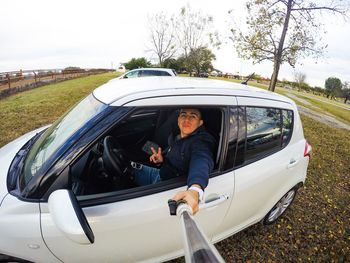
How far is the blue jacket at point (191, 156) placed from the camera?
1.83 metres

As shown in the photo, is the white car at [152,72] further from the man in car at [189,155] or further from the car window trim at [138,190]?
the car window trim at [138,190]

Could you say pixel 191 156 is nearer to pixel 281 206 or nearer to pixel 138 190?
pixel 138 190

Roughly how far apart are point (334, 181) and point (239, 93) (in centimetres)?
402

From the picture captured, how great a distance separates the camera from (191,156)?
1.96 meters

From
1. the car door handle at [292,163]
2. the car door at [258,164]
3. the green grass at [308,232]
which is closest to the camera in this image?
the car door at [258,164]

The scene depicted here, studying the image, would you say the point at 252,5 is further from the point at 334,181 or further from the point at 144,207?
the point at 144,207

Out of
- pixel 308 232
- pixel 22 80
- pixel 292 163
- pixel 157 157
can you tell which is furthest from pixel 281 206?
pixel 22 80

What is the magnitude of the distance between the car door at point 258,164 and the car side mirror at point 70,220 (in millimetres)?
1276

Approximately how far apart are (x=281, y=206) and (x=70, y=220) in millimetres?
2777

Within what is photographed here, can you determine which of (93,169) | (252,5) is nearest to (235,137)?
(93,169)

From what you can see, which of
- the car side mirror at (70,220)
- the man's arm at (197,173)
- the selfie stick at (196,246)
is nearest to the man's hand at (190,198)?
the man's arm at (197,173)

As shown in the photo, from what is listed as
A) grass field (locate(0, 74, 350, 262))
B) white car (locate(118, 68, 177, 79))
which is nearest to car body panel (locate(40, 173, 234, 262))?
grass field (locate(0, 74, 350, 262))

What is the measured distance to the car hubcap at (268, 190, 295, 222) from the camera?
312 centimetres

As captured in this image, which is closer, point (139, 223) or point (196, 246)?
point (196, 246)
